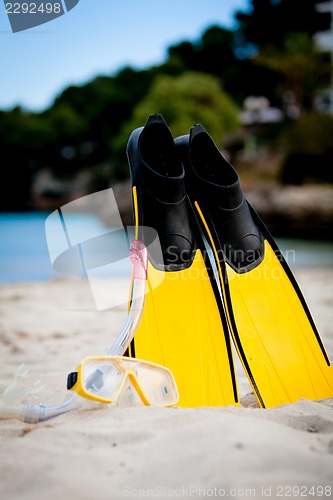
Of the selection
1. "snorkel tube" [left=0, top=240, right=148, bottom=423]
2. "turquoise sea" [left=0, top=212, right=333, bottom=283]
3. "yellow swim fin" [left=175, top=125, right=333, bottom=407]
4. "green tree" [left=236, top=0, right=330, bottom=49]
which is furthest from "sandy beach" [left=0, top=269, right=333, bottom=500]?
"green tree" [left=236, top=0, right=330, bottom=49]

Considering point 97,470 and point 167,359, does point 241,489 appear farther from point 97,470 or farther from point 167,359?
point 167,359

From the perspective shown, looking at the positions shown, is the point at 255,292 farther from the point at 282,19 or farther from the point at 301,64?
the point at 282,19

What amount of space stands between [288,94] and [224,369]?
81.1 feet

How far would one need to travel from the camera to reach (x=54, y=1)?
9.77 ft

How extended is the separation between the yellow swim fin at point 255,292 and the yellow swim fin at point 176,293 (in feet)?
0.21

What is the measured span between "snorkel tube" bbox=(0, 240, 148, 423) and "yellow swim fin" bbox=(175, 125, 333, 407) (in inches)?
10.2

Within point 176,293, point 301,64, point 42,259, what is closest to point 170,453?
point 176,293

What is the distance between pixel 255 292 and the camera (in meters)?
1.66

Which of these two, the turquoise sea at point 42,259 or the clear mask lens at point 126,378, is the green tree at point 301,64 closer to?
the turquoise sea at point 42,259

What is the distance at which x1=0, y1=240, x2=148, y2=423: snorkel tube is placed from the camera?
1.29m

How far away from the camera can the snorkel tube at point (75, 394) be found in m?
1.29

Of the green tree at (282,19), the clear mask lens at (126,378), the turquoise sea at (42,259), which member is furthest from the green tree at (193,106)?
the clear mask lens at (126,378)

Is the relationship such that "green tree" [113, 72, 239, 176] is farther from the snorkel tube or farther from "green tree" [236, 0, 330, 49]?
the snorkel tube

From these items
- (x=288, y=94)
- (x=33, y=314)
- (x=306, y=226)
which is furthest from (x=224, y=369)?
(x=288, y=94)
